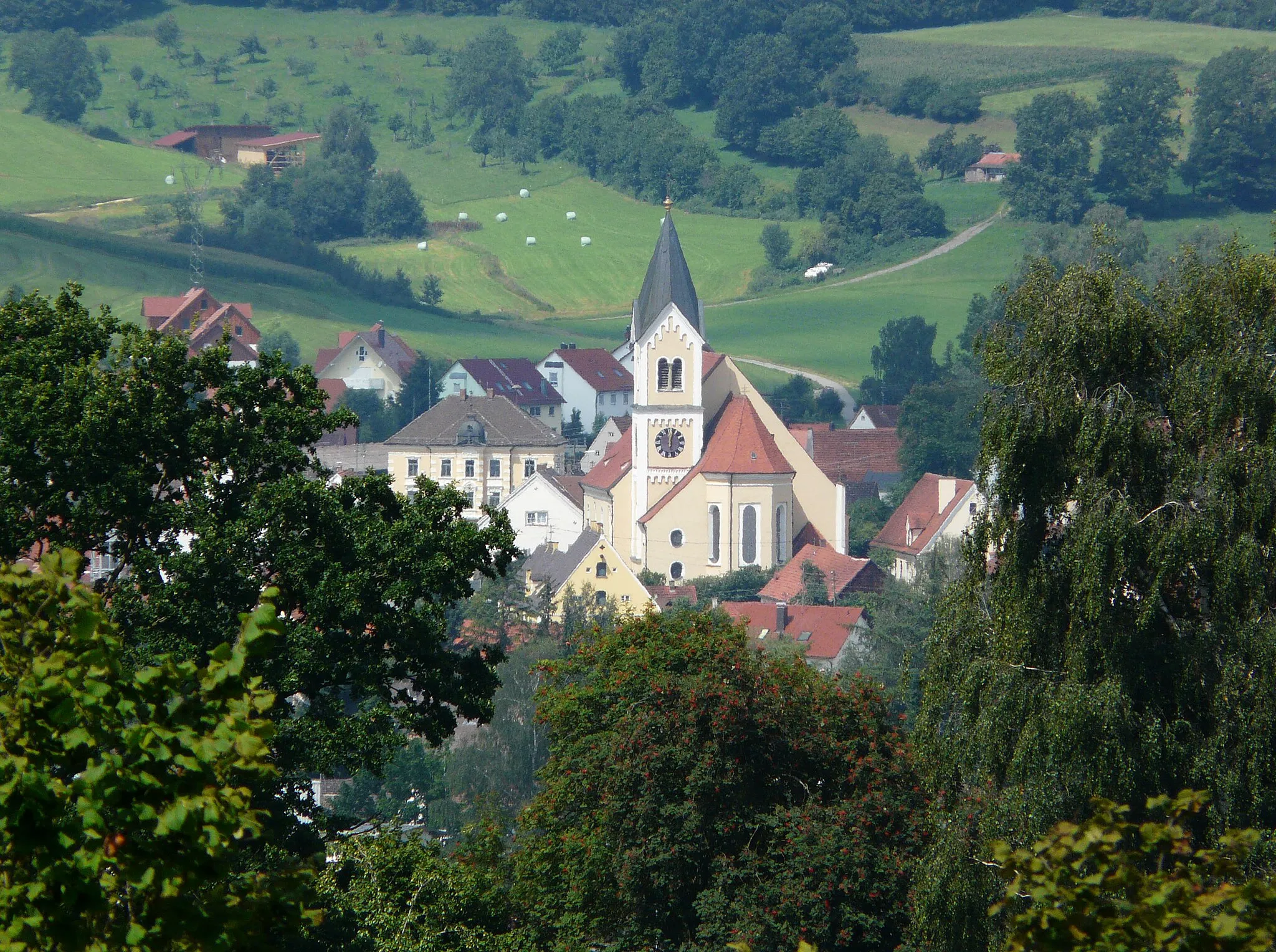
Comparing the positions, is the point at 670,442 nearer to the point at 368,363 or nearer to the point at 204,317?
the point at 204,317

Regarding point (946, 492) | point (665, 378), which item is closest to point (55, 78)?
point (665, 378)

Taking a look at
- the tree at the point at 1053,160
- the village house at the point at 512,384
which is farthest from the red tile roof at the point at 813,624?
the tree at the point at 1053,160

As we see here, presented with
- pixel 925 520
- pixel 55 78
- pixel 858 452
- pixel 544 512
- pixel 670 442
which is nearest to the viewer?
pixel 670 442

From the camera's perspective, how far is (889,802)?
2125 centimetres

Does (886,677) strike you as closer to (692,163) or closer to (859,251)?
(859,251)

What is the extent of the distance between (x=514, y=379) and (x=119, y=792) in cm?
11752

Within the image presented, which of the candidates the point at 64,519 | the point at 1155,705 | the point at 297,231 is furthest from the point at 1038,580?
the point at 297,231

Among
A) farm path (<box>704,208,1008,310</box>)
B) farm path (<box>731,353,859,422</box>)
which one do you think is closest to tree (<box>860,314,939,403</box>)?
farm path (<box>731,353,859,422</box>)

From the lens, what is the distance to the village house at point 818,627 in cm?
6600

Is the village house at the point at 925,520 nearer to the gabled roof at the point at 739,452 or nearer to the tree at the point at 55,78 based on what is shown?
the gabled roof at the point at 739,452

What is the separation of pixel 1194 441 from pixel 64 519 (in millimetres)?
10588

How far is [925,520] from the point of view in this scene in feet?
305

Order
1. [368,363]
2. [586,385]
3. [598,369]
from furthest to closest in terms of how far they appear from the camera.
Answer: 1. [368,363]
2. [598,369]
3. [586,385]

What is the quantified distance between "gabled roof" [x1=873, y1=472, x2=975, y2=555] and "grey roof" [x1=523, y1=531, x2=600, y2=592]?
642 inches
